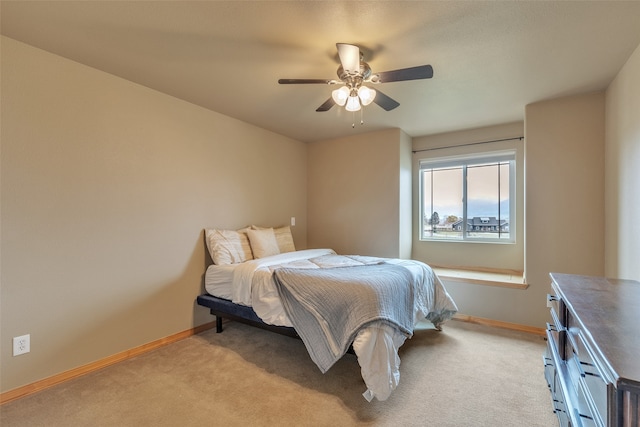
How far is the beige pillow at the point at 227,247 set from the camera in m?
3.00

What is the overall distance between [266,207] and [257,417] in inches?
102

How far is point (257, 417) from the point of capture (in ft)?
5.65

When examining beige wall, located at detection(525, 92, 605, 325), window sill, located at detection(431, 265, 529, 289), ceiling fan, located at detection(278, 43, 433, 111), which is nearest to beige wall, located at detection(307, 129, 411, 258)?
window sill, located at detection(431, 265, 529, 289)

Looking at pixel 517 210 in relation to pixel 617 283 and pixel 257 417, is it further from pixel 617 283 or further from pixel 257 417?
pixel 257 417

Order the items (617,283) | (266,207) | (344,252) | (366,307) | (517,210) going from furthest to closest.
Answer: (344,252) < (266,207) < (517,210) < (366,307) < (617,283)

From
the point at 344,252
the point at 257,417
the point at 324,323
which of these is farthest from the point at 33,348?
the point at 344,252

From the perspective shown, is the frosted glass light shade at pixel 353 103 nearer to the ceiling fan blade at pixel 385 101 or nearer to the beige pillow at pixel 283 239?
the ceiling fan blade at pixel 385 101

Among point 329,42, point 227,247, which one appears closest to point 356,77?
point 329,42

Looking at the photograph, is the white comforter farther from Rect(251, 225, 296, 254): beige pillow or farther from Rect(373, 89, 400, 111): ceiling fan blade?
Rect(373, 89, 400, 111): ceiling fan blade

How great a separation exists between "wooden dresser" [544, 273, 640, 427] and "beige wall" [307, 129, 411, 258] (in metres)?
2.18

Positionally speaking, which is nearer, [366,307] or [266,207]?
[366,307]

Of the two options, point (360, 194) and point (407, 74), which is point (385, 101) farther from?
point (360, 194)

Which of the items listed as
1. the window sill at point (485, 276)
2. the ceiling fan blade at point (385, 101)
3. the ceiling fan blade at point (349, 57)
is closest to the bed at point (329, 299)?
the window sill at point (485, 276)

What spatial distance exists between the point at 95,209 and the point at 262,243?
159 centimetres
